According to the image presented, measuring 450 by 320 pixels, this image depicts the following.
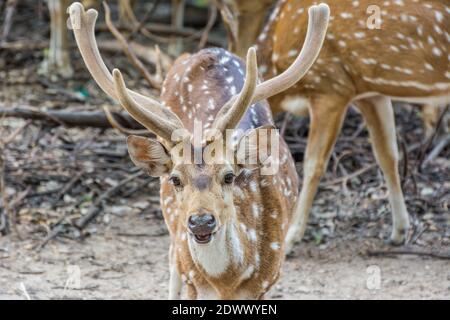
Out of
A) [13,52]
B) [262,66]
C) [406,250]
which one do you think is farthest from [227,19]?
[13,52]

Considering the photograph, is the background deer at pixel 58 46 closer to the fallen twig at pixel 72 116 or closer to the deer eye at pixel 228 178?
the fallen twig at pixel 72 116

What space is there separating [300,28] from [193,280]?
7.90ft

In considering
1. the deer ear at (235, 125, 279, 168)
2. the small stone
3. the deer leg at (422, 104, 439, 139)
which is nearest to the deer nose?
the deer ear at (235, 125, 279, 168)

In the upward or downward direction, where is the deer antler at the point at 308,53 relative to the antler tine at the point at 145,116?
upward

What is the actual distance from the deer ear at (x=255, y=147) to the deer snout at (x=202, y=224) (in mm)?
364

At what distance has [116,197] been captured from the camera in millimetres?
7422

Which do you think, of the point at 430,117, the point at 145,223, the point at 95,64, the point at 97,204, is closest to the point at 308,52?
the point at 95,64

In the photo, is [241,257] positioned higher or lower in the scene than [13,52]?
lower

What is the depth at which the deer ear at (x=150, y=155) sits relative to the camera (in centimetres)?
447

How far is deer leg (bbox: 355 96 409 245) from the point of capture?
6.74 m

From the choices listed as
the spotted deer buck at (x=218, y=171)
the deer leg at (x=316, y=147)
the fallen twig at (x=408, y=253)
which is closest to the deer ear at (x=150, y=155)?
the spotted deer buck at (x=218, y=171)

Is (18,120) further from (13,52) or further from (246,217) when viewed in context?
(246,217)

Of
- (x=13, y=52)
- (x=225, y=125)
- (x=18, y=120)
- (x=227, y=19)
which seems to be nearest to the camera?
(x=225, y=125)
